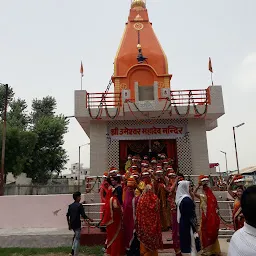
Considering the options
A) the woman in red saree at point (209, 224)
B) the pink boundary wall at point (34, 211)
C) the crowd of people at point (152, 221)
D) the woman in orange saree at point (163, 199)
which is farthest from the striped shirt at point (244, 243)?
the pink boundary wall at point (34, 211)

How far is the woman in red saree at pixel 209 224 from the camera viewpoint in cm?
539

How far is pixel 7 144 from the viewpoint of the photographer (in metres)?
22.1

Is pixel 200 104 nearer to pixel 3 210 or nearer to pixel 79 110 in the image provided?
pixel 79 110

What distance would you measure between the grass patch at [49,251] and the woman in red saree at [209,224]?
2181mm

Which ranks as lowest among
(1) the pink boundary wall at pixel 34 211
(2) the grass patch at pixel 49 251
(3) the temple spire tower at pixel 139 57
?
(2) the grass patch at pixel 49 251

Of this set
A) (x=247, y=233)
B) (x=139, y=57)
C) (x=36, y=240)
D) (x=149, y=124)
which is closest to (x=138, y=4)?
(x=139, y=57)

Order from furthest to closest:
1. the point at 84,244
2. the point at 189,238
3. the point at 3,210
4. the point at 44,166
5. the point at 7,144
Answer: the point at 44,166
the point at 7,144
the point at 3,210
the point at 84,244
the point at 189,238

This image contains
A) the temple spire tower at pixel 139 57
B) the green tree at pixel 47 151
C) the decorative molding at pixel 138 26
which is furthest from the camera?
the green tree at pixel 47 151

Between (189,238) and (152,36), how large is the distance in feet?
39.2

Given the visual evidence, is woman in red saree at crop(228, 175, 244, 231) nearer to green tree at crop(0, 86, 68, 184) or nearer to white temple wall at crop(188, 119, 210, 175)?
white temple wall at crop(188, 119, 210, 175)

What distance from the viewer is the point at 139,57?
13023 mm

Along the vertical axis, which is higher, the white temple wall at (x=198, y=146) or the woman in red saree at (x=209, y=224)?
the white temple wall at (x=198, y=146)

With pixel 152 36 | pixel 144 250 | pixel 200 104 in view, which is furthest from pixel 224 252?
pixel 152 36

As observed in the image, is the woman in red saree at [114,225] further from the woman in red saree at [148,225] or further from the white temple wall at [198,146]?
the white temple wall at [198,146]
